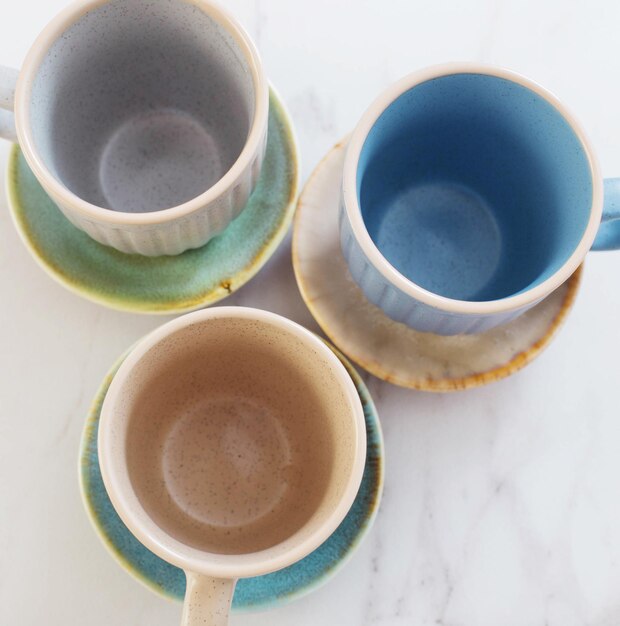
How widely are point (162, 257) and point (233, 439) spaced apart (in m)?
0.19

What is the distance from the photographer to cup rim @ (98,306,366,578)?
0.61 metres

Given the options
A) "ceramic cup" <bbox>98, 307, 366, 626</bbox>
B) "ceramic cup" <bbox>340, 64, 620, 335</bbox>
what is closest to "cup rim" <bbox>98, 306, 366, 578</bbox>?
"ceramic cup" <bbox>98, 307, 366, 626</bbox>

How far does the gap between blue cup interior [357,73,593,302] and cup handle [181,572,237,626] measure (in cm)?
36

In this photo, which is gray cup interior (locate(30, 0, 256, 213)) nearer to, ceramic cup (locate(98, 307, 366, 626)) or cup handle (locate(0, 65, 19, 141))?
cup handle (locate(0, 65, 19, 141))

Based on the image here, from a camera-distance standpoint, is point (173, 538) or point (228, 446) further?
point (228, 446)

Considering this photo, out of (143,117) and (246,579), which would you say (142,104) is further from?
(246,579)

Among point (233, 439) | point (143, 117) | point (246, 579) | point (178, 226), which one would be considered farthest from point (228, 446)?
point (143, 117)

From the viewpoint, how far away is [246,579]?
29.7 inches

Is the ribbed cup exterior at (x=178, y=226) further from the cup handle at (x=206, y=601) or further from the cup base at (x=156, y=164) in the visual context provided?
the cup handle at (x=206, y=601)

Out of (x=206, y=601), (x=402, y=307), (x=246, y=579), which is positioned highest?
(x=402, y=307)

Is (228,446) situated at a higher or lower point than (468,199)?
lower

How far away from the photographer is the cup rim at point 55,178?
0.70m

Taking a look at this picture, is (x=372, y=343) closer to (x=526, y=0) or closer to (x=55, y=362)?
(x=55, y=362)

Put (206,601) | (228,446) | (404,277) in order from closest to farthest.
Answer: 1. (206,601)
2. (404,277)
3. (228,446)
